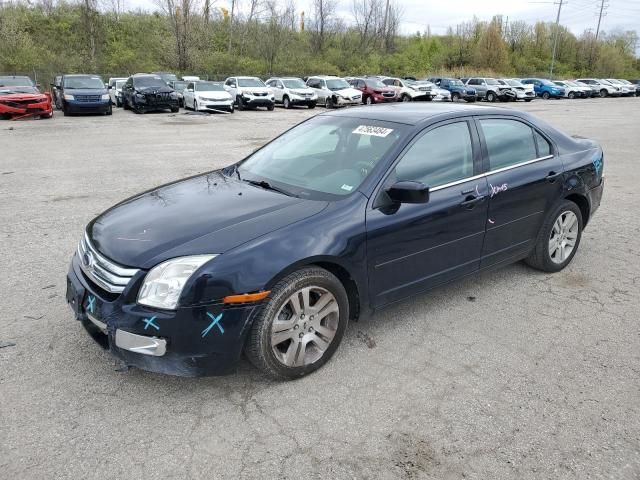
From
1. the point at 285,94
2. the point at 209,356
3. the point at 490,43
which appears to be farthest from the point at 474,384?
the point at 490,43

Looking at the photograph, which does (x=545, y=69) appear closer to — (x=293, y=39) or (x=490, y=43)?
(x=490, y=43)

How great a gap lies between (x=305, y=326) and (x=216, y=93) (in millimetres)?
22217

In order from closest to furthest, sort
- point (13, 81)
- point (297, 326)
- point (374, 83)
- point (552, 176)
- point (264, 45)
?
point (297, 326), point (552, 176), point (13, 81), point (374, 83), point (264, 45)

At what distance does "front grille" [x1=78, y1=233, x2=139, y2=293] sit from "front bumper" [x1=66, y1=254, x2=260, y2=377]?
48 mm

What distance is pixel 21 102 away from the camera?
62.9ft

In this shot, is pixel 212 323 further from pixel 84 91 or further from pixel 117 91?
pixel 117 91

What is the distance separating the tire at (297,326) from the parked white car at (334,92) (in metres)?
25.1

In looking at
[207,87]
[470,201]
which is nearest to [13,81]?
[207,87]

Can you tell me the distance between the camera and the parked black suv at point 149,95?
22.7 metres

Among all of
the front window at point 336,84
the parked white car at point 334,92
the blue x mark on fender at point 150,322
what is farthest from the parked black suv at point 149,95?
the blue x mark on fender at point 150,322

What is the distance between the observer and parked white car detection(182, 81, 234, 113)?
23312 mm

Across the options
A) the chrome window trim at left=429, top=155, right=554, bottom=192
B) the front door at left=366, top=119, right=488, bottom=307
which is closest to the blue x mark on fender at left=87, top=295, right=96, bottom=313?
the front door at left=366, top=119, right=488, bottom=307

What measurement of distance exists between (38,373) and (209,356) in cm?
118

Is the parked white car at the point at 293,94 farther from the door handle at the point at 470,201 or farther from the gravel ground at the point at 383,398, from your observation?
the door handle at the point at 470,201
